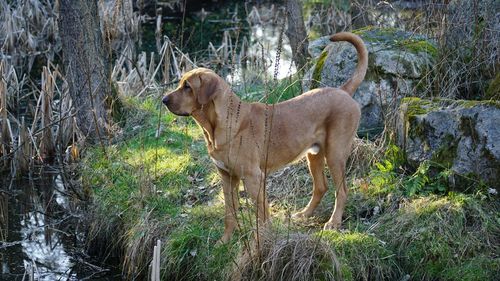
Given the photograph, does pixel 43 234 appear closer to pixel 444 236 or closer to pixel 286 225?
pixel 286 225

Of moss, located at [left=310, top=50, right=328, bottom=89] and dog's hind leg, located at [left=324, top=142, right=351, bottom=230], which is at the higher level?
moss, located at [left=310, top=50, right=328, bottom=89]

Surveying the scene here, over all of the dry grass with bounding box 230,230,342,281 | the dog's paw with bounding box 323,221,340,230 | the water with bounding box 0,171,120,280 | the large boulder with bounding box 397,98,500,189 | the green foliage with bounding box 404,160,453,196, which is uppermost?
the large boulder with bounding box 397,98,500,189

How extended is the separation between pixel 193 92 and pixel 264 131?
72cm

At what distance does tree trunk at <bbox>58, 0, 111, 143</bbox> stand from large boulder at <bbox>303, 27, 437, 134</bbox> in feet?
8.64

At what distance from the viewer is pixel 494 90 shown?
A: 24.9 feet

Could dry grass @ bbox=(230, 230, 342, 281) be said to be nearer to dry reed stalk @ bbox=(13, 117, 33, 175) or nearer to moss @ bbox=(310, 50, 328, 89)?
moss @ bbox=(310, 50, 328, 89)

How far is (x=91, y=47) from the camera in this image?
368 inches

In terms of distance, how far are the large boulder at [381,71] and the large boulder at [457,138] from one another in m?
0.86

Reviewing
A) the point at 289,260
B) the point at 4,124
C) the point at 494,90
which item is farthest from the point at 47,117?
the point at 494,90

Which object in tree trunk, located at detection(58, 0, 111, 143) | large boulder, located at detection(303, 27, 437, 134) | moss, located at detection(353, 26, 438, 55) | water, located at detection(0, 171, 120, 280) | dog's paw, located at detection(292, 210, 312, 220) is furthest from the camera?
tree trunk, located at detection(58, 0, 111, 143)

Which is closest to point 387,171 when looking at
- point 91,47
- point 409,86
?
point 409,86

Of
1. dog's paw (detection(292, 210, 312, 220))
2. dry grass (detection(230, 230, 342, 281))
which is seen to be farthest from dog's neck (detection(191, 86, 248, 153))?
dog's paw (detection(292, 210, 312, 220))

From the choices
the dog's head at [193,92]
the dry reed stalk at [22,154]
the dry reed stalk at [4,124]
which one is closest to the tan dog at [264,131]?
the dog's head at [193,92]

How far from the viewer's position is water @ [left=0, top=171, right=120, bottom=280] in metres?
7.39
